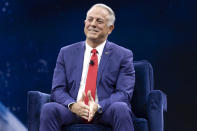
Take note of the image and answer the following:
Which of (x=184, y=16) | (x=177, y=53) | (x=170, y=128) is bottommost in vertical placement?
(x=170, y=128)

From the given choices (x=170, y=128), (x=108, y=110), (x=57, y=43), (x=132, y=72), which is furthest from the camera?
(x=57, y=43)

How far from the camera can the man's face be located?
8.34 ft

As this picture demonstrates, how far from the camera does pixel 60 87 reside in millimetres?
2479

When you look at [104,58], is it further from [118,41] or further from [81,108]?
[118,41]

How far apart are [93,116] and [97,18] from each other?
71 centimetres

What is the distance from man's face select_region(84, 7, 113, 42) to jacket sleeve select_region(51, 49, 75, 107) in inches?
10.8

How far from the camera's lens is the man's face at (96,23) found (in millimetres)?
2541

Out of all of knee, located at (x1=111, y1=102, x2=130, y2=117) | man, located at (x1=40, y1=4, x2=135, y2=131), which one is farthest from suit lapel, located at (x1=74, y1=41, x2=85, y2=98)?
knee, located at (x1=111, y1=102, x2=130, y2=117)

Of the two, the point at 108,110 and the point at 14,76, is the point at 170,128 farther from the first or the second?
the point at 14,76

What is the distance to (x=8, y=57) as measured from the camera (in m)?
3.59

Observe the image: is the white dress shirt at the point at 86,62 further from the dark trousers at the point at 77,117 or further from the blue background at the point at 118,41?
the blue background at the point at 118,41

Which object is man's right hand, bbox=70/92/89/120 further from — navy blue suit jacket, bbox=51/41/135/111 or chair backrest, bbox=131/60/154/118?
chair backrest, bbox=131/60/154/118

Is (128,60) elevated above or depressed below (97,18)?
below

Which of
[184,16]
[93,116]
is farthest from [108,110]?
[184,16]
